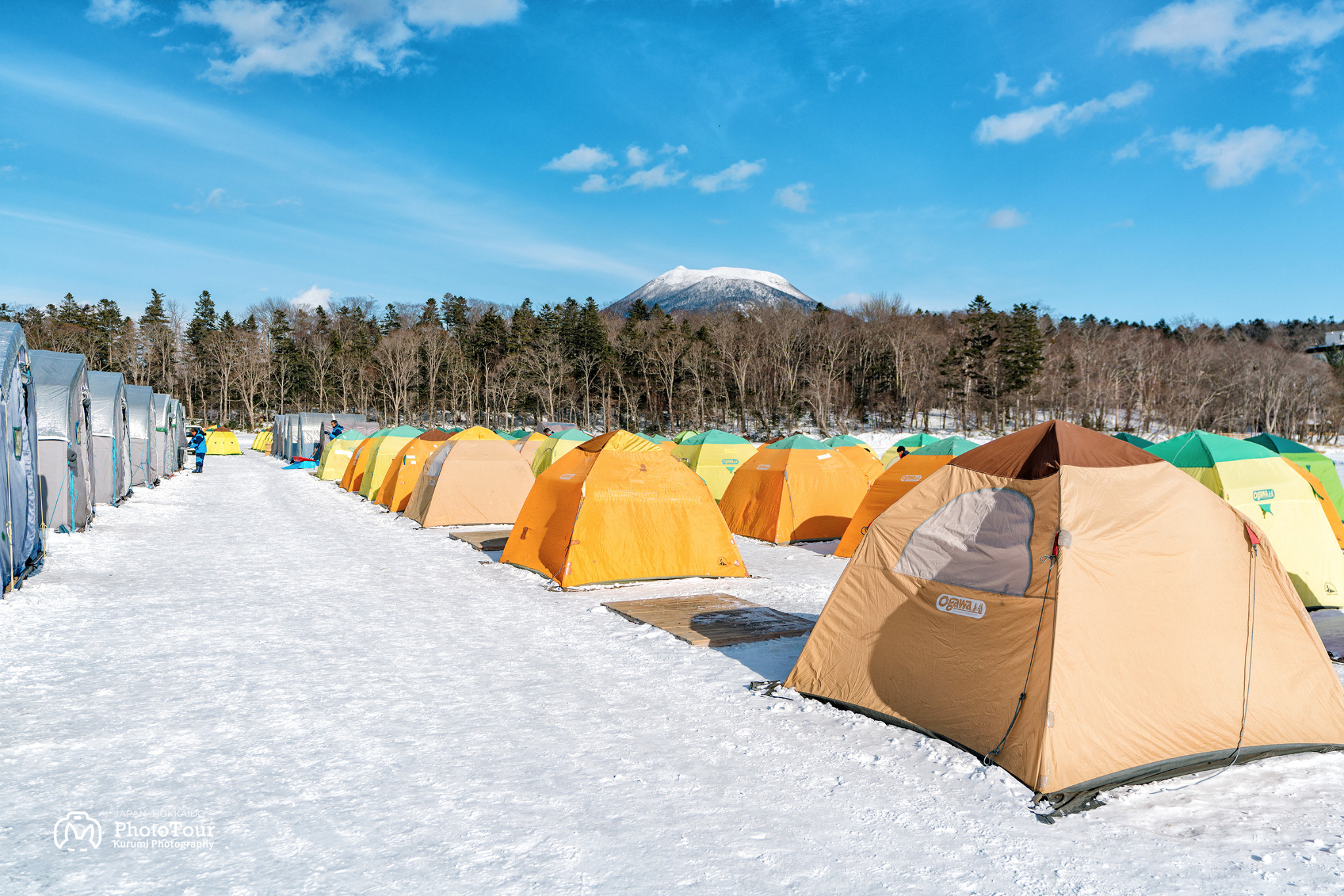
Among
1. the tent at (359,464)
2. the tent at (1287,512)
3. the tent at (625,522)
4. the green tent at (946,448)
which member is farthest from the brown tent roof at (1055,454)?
the tent at (359,464)

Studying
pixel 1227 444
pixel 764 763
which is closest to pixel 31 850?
pixel 764 763

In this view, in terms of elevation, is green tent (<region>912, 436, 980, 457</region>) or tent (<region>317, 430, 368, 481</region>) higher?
green tent (<region>912, 436, 980, 457</region>)

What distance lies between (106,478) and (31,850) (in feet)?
57.5

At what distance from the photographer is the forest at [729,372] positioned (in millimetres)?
59344

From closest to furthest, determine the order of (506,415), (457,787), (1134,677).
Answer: (457,787)
(1134,677)
(506,415)

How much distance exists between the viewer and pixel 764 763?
15.0ft

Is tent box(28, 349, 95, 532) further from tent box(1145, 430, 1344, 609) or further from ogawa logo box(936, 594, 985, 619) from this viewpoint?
tent box(1145, 430, 1344, 609)

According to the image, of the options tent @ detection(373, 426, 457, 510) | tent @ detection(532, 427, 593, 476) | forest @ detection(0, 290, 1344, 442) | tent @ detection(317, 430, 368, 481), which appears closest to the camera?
tent @ detection(373, 426, 457, 510)

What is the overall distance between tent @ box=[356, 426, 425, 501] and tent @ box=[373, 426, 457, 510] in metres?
0.91

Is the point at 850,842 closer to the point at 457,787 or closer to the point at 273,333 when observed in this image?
the point at 457,787

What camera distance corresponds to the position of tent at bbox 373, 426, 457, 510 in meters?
17.8

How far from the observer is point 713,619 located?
819 cm

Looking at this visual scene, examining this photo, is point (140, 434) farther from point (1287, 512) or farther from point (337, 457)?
point (1287, 512)

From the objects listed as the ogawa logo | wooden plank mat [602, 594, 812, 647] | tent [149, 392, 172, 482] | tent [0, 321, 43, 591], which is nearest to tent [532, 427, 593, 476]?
tent [0, 321, 43, 591]
